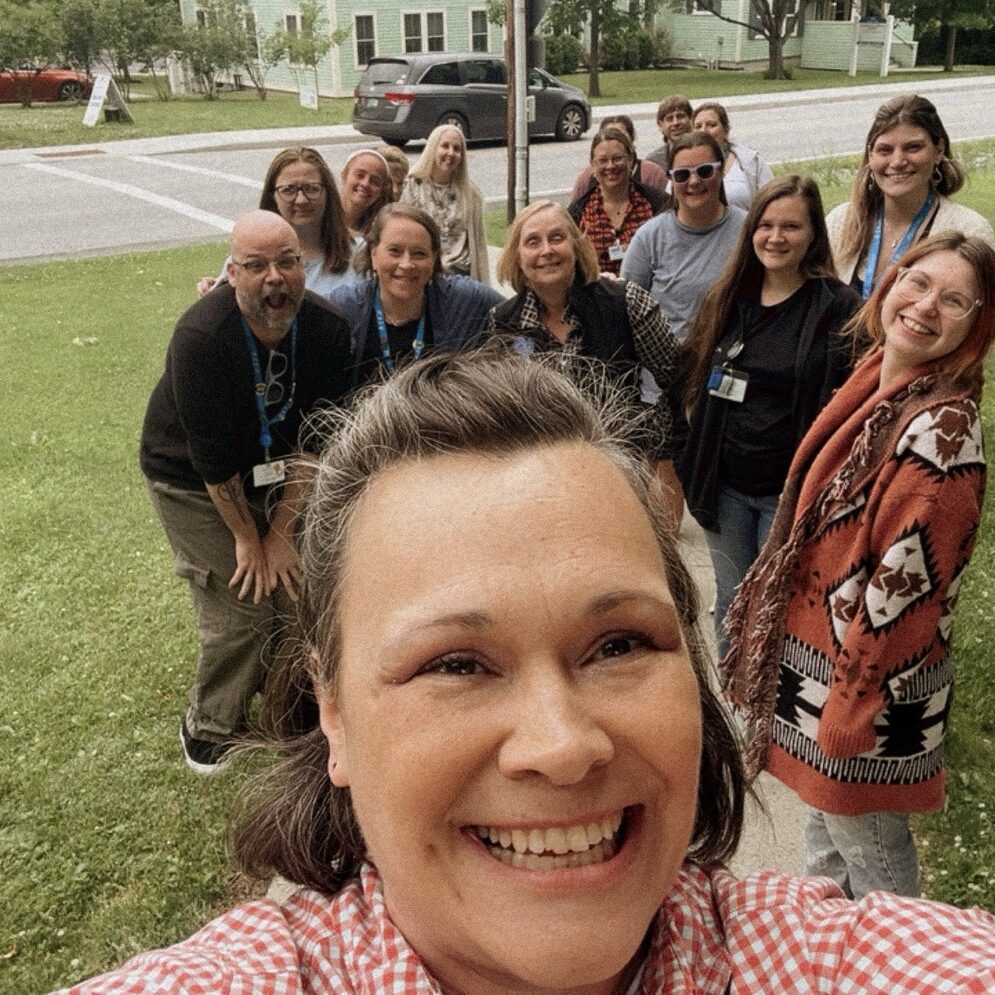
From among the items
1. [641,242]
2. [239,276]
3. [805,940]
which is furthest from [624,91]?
[805,940]

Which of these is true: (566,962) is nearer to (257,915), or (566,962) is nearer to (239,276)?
(257,915)

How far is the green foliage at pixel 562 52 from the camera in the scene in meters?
34.8

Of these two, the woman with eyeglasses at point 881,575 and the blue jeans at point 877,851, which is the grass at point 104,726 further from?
the woman with eyeglasses at point 881,575

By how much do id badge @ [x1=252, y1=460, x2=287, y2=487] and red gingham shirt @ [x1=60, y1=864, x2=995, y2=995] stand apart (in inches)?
92.2

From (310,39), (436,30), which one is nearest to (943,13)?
(436,30)

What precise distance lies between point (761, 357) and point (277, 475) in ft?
5.68

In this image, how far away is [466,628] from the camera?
1.19 metres

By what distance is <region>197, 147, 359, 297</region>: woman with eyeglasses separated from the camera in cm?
462

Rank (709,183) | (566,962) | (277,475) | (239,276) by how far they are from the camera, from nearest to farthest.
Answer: (566,962)
(239,276)
(277,475)
(709,183)

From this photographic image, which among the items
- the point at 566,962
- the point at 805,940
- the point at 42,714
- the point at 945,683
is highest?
the point at 566,962

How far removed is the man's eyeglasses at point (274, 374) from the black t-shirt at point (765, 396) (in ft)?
5.12

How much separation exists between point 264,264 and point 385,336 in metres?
0.84

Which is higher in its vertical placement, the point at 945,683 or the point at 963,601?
the point at 945,683

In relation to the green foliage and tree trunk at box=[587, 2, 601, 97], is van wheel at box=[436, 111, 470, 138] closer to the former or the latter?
tree trunk at box=[587, 2, 601, 97]
